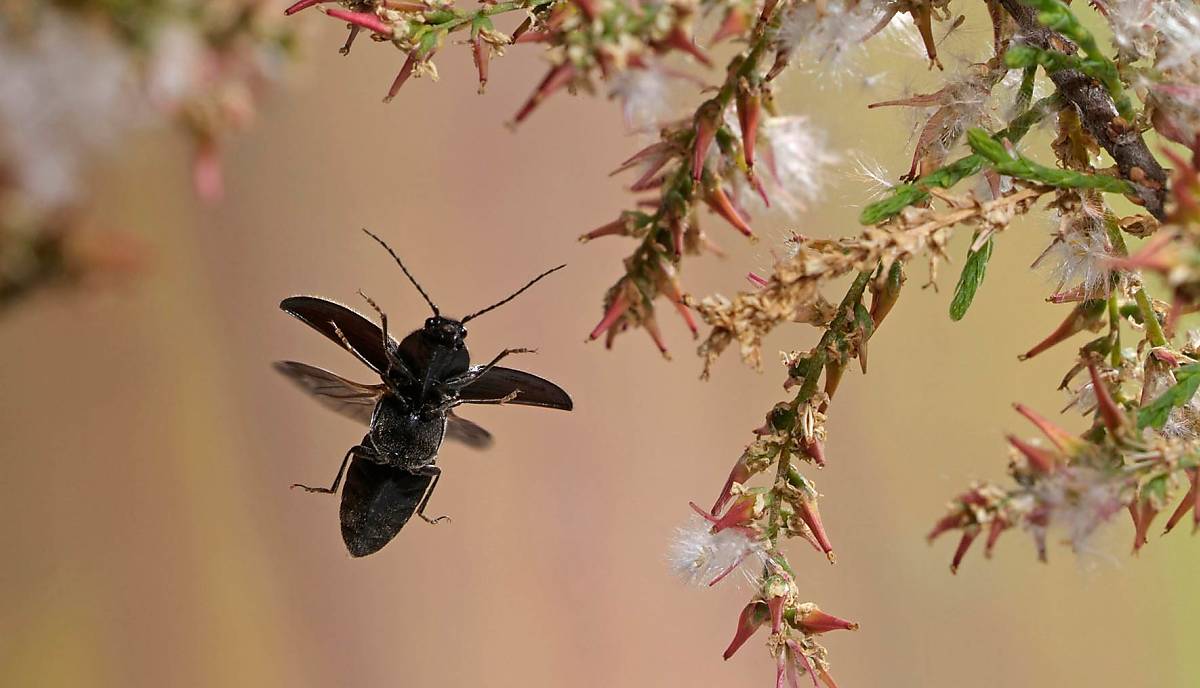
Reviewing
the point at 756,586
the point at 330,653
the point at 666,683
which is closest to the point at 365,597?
the point at 330,653

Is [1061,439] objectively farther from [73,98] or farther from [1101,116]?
[73,98]

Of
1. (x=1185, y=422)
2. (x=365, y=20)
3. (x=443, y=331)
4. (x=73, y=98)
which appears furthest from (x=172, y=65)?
(x=1185, y=422)

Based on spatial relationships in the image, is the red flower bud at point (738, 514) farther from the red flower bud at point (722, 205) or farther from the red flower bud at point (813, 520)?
the red flower bud at point (722, 205)

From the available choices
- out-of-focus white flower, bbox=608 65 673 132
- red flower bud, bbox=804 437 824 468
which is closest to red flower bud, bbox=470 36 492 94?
out-of-focus white flower, bbox=608 65 673 132

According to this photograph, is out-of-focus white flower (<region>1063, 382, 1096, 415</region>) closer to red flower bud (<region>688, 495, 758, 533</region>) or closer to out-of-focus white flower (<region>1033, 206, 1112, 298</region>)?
out-of-focus white flower (<region>1033, 206, 1112, 298</region>)

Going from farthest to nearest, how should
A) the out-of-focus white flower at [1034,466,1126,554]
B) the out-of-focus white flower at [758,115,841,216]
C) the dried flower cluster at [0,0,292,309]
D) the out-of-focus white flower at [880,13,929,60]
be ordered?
the out-of-focus white flower at [880,13,929,60] < the out-of-focus white flower at [758,115,841,216] < the out-of-focus white flower at [1034,466,1126,554] < the dried flower cluster at [0,0,292,309]

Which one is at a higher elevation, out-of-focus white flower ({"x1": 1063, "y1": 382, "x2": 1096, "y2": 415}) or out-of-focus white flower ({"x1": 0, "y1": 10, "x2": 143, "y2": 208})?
out-of-focus white flower ({"x1": 0, "y1": 10, "x2": 143, "y2": 208})
